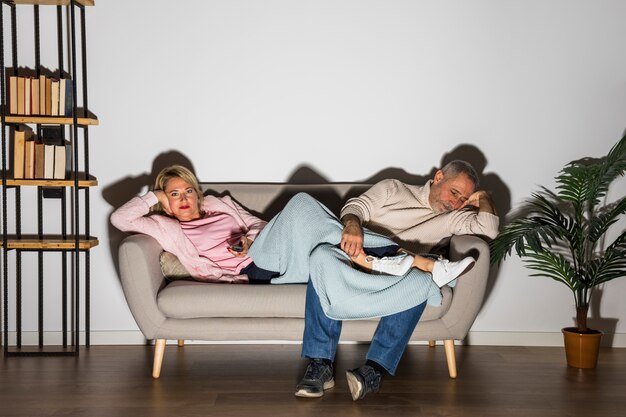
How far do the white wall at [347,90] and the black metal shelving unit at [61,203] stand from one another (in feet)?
0.31

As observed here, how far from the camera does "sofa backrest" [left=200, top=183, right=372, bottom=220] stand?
390 centimetres

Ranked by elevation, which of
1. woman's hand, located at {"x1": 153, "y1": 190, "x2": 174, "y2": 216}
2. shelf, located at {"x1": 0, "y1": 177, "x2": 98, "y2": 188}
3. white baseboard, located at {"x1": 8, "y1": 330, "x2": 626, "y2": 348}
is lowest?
white baseboard, located at {"x1": 8, "y1": 330, "x2": 626, "y2": 348}

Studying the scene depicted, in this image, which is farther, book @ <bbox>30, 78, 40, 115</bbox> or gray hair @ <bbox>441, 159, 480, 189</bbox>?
book @ <bbox>30, 78, 40, 115</bbox>

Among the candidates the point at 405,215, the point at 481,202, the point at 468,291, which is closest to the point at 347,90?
the point at 405,215

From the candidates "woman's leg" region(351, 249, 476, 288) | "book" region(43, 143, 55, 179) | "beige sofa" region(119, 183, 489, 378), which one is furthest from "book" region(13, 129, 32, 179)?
"woman's leg" region(351, 249, 476, 288)

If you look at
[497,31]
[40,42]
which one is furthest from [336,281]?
[40,42]

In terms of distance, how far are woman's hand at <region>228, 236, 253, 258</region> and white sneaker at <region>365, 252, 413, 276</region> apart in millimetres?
634

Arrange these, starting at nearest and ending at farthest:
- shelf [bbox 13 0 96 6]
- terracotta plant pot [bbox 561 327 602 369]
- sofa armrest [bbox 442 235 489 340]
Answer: sofa armrest [bbox 442 235 489 340], terracotta plant pot [bbox 561 327 602 369], shelf [bbox 13 0 96 6]

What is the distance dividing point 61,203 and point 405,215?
178 centimetres

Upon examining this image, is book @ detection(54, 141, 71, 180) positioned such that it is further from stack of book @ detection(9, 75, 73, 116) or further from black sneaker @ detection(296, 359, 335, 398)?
black sneaker @ detection(296, 359, 335, 398)

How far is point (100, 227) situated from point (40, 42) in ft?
3.27

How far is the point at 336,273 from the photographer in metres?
3.06

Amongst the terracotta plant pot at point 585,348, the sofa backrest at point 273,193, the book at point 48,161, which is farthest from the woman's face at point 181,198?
the terracotta plant pot at point 585,348

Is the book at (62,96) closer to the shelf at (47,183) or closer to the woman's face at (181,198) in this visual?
the shelf at (47,183)
